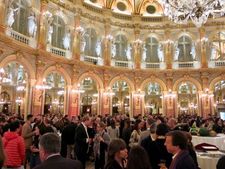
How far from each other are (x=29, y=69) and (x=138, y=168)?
15.7 m

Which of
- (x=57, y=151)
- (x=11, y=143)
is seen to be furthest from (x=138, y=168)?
(x=11, y=143)

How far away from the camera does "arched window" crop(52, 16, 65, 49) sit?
→ 2066 cm

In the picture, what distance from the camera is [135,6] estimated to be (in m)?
25.4

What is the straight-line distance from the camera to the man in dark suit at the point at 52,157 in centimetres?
274

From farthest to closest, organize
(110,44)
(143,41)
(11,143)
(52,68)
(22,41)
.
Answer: (143,41) → (110,44) → (52,68) → (22,41) → (11,143)

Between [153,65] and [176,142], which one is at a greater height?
[153,65]

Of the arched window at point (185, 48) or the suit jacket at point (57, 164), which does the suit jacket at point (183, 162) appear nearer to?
the suit jacket at point (57, 164)

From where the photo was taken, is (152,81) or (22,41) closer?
(22,41)

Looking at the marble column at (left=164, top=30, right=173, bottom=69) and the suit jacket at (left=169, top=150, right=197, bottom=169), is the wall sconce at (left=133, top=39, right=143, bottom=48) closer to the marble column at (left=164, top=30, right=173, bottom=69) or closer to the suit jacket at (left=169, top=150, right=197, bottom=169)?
the marble column at (left=164, top=30, right=173, bottom=69)

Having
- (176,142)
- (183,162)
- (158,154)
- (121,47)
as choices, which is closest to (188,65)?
(121,47)

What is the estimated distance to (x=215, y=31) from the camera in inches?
965

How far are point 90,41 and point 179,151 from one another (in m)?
20.8

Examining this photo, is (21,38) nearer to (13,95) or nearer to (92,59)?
(92,59)

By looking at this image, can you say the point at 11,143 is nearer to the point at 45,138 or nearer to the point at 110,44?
the point at 45,138
